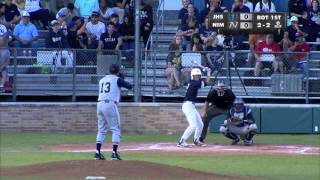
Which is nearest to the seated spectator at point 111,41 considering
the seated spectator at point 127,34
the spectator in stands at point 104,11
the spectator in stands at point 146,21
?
the seated spectator at point 127,34

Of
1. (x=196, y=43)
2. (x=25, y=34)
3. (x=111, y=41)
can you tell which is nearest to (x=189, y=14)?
(x=196, y=43)

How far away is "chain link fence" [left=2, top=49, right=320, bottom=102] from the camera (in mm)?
24203

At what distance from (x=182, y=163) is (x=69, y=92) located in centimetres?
779

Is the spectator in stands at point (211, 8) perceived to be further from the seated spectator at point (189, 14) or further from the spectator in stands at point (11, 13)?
the spectator in stands at point (11, 13)

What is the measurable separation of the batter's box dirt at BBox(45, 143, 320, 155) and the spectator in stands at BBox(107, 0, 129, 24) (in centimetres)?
663

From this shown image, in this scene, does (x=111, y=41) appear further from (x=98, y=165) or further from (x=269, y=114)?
(x=98, y=165)

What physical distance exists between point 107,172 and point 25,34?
12.2 meters

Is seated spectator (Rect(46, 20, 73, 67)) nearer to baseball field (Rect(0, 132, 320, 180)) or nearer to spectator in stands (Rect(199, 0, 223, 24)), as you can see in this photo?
baseball field (Rect(0, 132, 320, 180))

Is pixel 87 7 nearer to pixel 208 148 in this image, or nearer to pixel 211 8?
pixel 211 8

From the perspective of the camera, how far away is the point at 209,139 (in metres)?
23.6

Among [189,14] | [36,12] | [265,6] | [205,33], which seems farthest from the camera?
[36,12]

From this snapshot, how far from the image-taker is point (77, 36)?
26312 millimetres

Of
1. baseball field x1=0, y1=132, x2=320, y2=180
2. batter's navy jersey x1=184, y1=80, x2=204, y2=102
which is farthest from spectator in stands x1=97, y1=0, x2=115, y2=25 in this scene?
batter's navy jersey x1=184, y1=80, x2=204, y2=102
